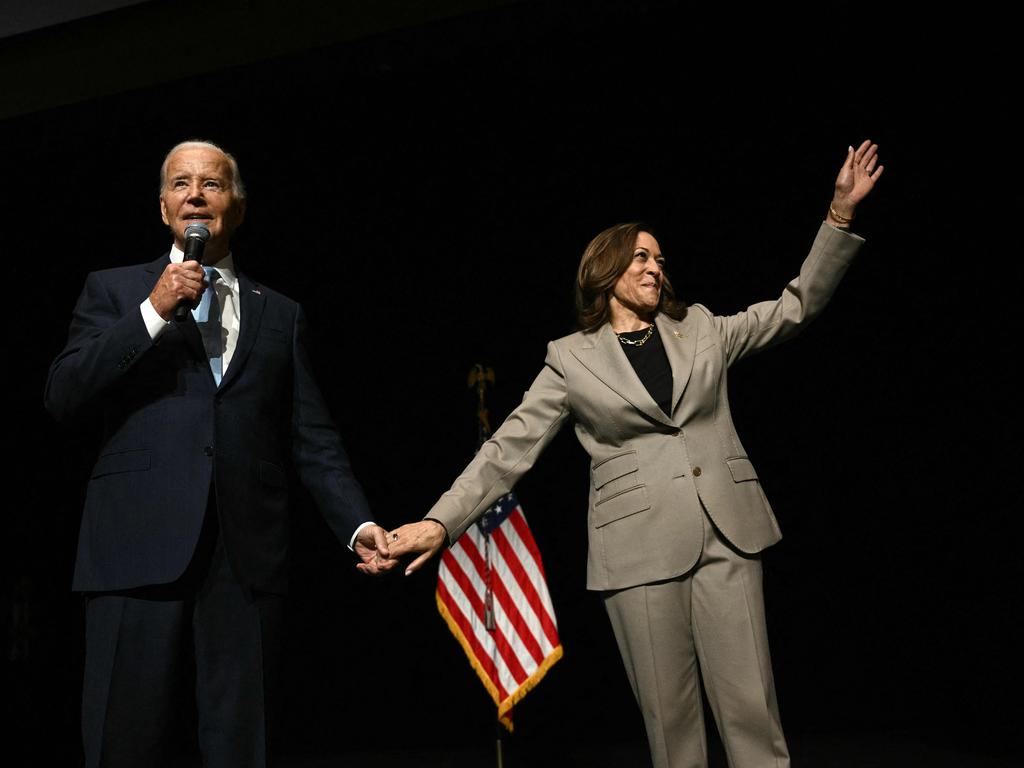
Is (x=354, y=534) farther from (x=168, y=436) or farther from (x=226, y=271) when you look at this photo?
(x=226, y=271)

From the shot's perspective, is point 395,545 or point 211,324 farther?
point 395,545

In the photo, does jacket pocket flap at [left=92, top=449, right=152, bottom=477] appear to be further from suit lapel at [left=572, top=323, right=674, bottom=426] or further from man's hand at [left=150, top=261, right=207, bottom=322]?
suit lapel at [left=572, top=323, right=674, bottom=426]

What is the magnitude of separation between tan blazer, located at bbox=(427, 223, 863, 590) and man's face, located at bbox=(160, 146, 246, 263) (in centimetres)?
76

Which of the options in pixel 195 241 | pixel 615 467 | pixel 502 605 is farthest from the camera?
pixel 502 605

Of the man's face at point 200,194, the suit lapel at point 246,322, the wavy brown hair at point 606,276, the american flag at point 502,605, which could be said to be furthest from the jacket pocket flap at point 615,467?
the american flag at point 502,605

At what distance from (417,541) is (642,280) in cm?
80

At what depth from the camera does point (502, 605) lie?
4.21 meters

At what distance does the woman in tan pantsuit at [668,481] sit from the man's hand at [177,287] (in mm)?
684

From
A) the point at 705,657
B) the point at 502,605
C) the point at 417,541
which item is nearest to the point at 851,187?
the point at 705,657

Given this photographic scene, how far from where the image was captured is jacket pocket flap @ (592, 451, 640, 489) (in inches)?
86.4

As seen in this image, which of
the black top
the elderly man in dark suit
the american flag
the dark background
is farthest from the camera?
the american flag

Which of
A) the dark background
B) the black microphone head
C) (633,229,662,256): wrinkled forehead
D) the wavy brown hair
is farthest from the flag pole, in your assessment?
the black microphone head

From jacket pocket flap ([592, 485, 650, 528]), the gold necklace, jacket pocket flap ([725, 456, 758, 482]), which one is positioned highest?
the gold necklace

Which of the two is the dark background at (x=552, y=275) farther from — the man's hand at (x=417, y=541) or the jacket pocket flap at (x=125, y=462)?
the jacket pocket flap at (x=125, y=462)
